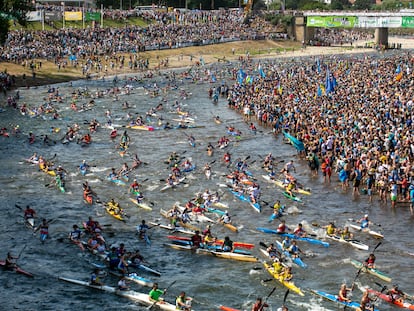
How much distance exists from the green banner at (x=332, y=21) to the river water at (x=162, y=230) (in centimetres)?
7791

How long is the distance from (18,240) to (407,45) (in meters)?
131

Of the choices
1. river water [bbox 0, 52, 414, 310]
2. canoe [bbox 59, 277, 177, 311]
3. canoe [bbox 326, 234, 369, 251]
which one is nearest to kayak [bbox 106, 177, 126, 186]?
river water [bbox 0, 52, 414, 310]

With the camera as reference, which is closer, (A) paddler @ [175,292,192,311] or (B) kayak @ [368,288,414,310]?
(A) paddler @ [175,292,192,311]

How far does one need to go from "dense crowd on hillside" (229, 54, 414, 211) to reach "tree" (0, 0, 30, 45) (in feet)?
A: 94.4

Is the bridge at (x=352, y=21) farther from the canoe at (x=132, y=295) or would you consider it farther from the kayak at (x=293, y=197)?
the canoe at (x=132, y=295)

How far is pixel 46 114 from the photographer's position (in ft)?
236

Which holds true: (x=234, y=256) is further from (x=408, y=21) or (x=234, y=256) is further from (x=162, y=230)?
(x=408, y=21)

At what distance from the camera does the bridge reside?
128 meters

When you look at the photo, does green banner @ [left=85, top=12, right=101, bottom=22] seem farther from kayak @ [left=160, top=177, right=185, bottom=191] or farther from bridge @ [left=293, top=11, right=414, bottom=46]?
kayak @ [left=160, top=177, right=185, bottom=191]

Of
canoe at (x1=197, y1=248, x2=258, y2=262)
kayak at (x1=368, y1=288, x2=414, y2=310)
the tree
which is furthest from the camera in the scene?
the tree

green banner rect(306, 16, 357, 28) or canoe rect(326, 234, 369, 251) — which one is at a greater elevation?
green banner rect(306, 16, 357, 28)

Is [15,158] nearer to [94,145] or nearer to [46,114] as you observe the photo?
[94,145]

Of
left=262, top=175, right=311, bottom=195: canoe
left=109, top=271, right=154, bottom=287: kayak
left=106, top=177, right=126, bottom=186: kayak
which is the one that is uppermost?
left=262, top=175, right=311, bottom=195: canoe

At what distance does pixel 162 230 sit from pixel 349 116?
2690cm
